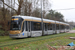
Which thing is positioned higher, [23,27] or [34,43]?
[23,27]

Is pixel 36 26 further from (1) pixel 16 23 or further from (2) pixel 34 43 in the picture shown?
(2) pixel 34 43

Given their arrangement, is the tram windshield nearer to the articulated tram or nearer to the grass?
the articulated tram

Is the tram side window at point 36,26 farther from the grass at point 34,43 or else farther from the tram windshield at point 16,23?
the grass at point 34,43

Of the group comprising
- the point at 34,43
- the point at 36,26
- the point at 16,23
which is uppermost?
the point at 16,23

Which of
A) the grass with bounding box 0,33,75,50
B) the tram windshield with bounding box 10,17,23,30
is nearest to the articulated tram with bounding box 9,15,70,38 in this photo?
the tram windshield with bounding box 10,17,23,30

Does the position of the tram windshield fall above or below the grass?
above

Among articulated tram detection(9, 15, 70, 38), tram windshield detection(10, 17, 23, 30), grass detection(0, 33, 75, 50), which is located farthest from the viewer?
tram windshield detection(10, 17, 23, 30)

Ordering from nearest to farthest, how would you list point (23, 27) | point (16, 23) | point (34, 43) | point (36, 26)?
1. point (34, 43)
2. point (16, 23)
3. point (23, 27)
4. point (36, 26)

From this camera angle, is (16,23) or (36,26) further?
(36,26)

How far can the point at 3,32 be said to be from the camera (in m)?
22.7

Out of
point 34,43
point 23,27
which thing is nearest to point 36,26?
point 23,27

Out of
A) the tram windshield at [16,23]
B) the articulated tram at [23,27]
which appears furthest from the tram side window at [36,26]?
the tram windshield at [16,23]

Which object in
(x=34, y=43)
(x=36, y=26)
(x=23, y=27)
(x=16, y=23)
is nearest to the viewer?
(x=34, y=43)

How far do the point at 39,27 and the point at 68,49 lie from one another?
14381 mm
